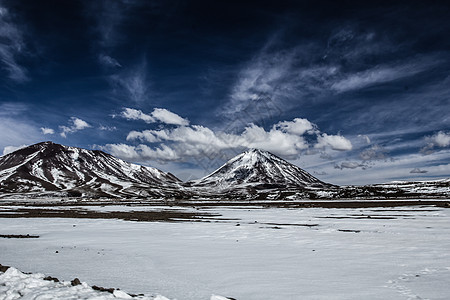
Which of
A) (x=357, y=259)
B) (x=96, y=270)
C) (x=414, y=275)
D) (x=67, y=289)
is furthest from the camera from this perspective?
(x=357, y=259)

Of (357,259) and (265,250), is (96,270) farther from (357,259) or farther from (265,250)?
(357,259)

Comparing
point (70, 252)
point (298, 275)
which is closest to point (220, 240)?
point (70, 252)

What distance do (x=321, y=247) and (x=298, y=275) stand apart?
7684 mm

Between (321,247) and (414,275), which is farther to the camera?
(321,247)

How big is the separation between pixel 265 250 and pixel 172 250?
18.5 feet

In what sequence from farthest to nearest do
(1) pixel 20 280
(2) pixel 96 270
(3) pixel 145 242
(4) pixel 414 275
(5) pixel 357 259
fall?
(3) pixel 145 242 → (5) pixel 357 259 → (2) pixel 96 270 → (4) pixel 414 275 → (1) pixel 20 280

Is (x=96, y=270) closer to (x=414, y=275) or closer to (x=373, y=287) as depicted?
(x=373, y=287)

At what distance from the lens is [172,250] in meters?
18.9

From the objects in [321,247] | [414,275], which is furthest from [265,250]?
[414,275]

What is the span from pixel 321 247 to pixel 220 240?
7.55 meters

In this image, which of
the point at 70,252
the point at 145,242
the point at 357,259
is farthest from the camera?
the point at 145,242

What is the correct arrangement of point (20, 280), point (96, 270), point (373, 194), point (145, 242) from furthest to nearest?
point (373, 194) → point (145, 242) → point (96, 270) → point (20, 280)

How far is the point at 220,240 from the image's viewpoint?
76.7 ft

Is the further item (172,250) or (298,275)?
(172,250)
